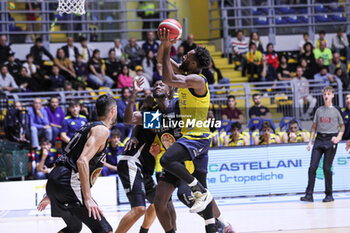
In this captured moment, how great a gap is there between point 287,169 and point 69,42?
7.70 metres

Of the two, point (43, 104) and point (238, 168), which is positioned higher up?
point (43, 104)

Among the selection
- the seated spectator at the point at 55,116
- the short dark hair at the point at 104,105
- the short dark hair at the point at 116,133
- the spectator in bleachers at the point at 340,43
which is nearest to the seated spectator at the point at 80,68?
the seated spectator at the point at 55,116

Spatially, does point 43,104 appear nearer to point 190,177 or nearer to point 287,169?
point 287,169

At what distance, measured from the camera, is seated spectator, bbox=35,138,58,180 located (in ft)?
40.0

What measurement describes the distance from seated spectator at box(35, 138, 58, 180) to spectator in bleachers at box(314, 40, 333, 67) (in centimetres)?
923

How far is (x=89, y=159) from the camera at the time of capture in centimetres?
539

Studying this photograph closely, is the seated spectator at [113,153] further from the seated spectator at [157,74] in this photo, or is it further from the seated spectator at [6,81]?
the seated spectator at [6,81]

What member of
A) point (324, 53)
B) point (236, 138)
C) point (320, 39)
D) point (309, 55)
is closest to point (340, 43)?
point (320, 39)

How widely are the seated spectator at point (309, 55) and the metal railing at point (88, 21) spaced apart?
4.26 m

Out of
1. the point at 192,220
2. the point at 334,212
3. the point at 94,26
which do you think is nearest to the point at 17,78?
the point at 94,26

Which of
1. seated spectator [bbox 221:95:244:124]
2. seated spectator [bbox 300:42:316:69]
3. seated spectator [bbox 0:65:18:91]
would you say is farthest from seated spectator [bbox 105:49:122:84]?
seated spectator [bbox 300:42:316:69]

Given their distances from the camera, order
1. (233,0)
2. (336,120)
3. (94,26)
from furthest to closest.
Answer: (233,0)
(94,26)
(336,120)

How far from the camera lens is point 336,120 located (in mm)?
11047

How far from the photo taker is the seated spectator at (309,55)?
1717 cm
